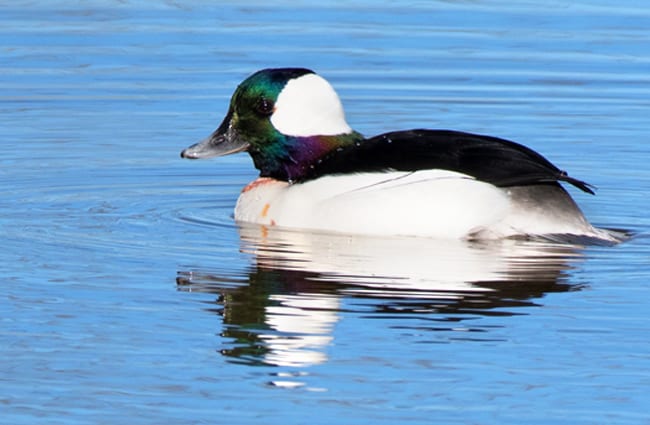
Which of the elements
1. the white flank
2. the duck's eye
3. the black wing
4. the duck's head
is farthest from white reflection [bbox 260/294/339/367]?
the duck's eye

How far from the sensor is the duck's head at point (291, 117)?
36.0 ft

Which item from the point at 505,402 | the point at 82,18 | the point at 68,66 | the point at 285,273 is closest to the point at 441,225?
the point at 285,273

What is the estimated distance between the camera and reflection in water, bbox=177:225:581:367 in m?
8.32

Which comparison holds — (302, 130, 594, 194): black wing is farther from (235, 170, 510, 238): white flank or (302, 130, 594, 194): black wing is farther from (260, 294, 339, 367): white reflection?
(260, 294, 339, 367): white reflection

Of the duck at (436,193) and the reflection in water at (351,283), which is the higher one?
the duck at (436,193)

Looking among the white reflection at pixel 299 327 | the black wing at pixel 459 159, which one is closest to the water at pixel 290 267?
the white reflection at pixel 299 327

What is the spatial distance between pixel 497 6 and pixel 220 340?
12.4 meters

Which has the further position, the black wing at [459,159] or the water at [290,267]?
the black wing at [459,159]

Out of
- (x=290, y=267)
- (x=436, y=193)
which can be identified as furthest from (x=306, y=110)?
(x=290, y=267)

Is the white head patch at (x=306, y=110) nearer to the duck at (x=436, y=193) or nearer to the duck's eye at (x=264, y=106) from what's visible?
the duck's eye at (x=264, y=106)

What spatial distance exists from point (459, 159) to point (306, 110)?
115 cm

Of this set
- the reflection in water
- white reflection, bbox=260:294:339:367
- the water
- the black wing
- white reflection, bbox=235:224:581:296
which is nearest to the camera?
the water

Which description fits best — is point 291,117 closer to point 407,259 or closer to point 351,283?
point 407,259

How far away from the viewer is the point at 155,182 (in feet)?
40.3
